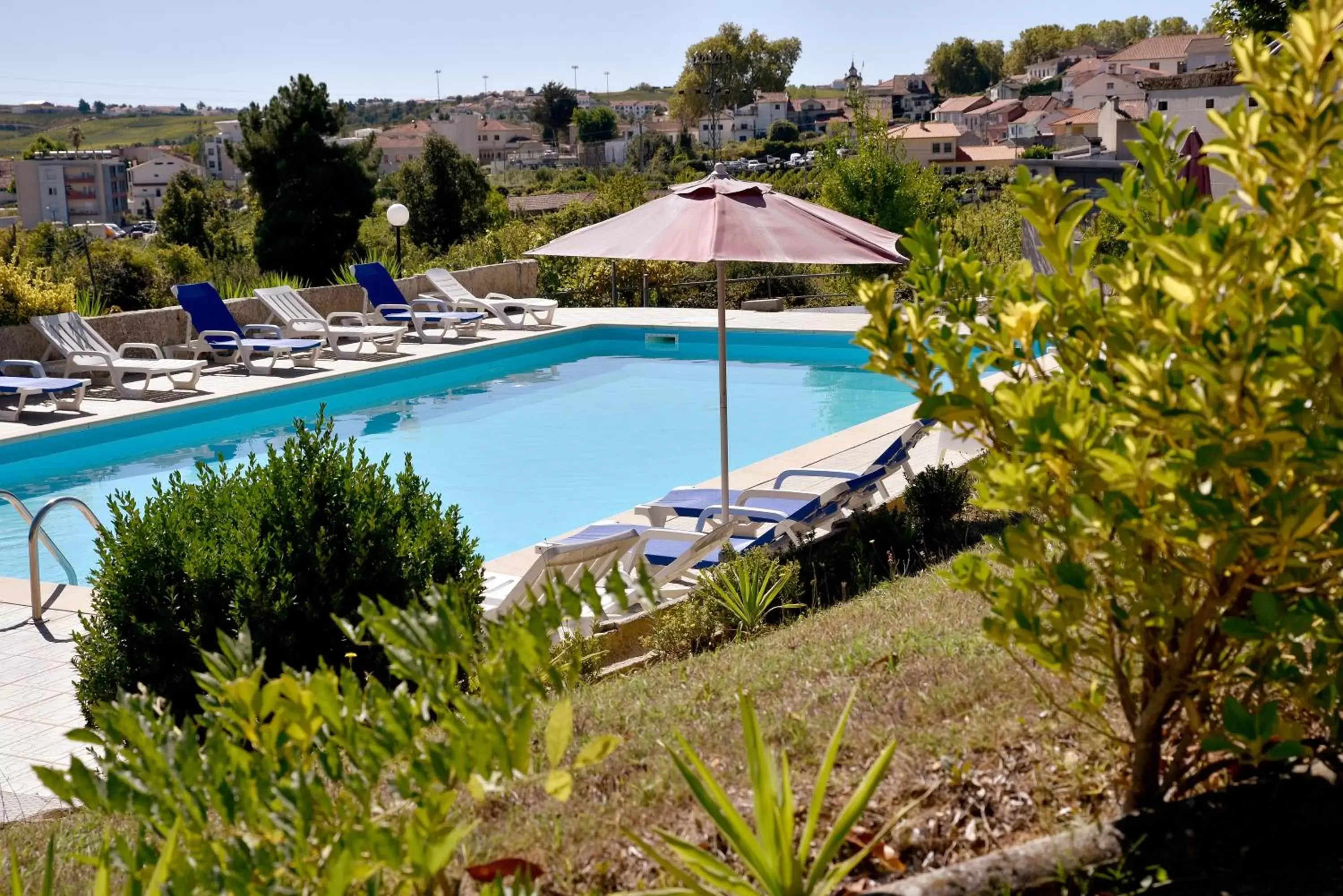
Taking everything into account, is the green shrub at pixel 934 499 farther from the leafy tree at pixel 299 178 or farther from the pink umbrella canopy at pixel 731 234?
the leafy tree at pixel 299 178

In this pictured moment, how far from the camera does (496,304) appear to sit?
1897cm

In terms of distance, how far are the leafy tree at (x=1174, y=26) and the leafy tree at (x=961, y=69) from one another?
24370mm

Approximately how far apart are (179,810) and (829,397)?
13564 millimetres

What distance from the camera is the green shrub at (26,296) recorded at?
45.0 feet

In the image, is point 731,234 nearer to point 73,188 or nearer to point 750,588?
point 750,588

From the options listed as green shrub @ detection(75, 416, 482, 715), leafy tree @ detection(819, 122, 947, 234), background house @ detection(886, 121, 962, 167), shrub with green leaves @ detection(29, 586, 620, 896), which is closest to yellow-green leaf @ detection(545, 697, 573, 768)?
shrub with green leaves @ detection(29, 586, 620, 896)

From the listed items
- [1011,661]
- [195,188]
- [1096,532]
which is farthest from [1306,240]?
[195,188]

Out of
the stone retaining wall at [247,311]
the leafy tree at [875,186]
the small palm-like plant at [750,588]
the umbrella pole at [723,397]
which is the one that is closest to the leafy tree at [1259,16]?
the leafy tree at [875,186]

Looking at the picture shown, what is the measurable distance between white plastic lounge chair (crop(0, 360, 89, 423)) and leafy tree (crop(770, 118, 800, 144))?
113648 millimetres

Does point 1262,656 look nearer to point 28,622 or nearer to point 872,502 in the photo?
point 872,502

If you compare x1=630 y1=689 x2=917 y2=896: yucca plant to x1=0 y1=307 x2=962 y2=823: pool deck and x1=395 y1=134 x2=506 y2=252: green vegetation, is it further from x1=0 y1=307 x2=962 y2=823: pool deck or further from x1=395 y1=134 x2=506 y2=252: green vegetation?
x1=395 y1=134 x2=506 y2=252: green vegetation

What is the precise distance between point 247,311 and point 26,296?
10.0 feet

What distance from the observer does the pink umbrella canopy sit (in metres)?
6.91

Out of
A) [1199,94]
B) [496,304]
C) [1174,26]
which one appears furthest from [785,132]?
[496,304]
